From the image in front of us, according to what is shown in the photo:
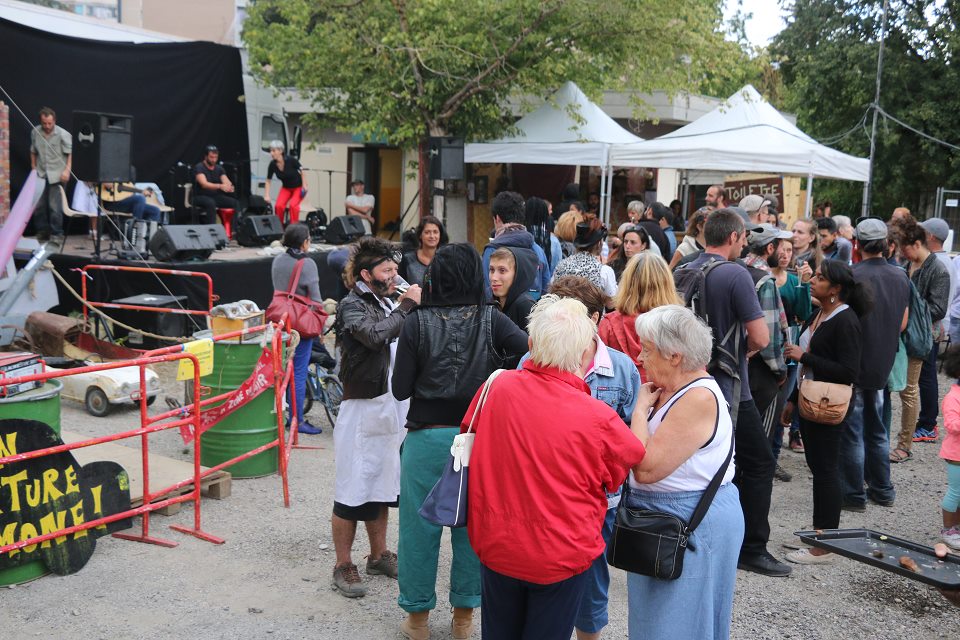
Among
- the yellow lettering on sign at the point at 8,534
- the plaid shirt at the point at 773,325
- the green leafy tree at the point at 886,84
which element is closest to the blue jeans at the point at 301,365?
the yellow lettering on sign at the point at 8,534

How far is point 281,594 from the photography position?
4.41 metres

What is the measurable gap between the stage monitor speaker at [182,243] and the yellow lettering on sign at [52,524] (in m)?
6.89

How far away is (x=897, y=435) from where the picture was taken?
787 cm

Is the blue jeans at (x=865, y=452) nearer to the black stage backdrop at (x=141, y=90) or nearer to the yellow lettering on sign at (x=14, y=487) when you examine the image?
the yellow lettering on sign at (x=14, y=487)

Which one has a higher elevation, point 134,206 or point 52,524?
point 134,206

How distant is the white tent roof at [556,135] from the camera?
44.7 feet

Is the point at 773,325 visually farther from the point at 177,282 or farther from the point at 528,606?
the point at 177,282

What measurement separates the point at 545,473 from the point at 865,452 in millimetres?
4348

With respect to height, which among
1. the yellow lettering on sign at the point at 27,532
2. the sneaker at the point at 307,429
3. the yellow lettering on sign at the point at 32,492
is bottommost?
the sneaker at the point at 307,429

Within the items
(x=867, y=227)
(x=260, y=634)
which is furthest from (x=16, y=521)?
(x=867, y=227)

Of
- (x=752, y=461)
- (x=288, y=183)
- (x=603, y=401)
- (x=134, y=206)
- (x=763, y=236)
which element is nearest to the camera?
(x=603, y=401)

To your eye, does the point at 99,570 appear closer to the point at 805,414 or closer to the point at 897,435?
the point at 805,414

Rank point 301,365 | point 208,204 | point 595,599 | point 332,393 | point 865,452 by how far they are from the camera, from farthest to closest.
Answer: point 208,204
point 332,393
point 301,365
point 865,452
point 595,599

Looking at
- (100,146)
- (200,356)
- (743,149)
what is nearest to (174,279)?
(100,146)
